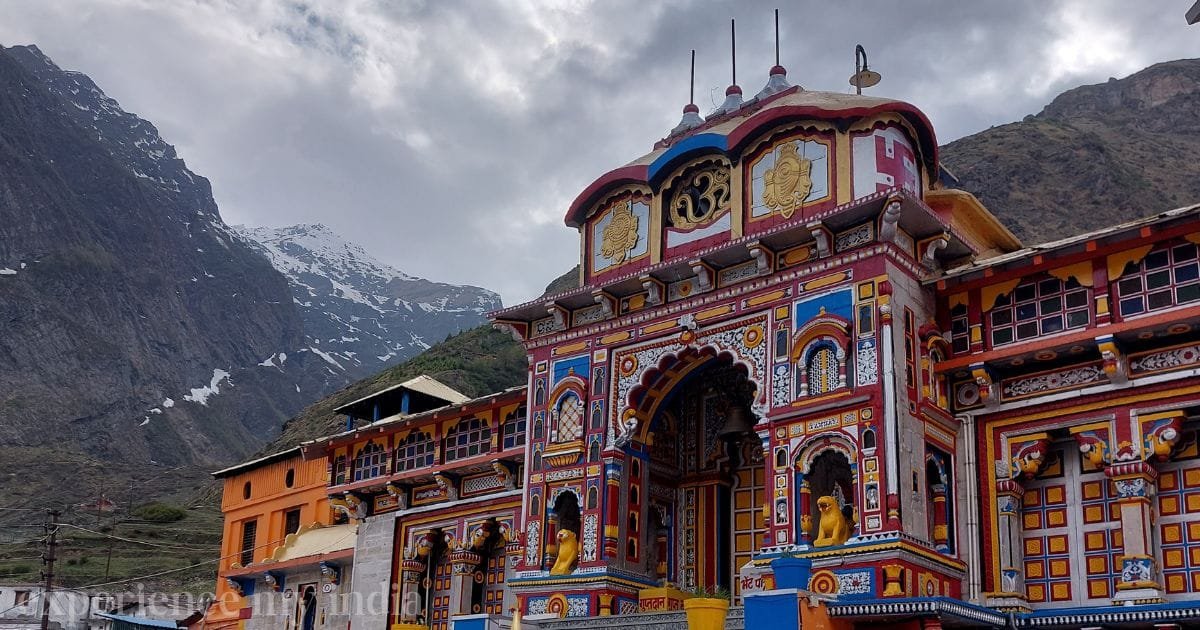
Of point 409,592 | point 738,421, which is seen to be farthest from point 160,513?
point 738,421

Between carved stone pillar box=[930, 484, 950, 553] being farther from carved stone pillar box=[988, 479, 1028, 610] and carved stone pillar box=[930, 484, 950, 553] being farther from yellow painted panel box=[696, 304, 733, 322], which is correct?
yellow painted panel box=[696, 304, 733, 322]

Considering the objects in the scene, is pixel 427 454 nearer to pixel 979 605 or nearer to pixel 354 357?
pixel 979 605

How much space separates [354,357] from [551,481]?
171580 millimetres

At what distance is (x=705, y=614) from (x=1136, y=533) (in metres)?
6.27

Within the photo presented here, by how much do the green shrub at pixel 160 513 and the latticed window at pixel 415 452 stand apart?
49.5 metres

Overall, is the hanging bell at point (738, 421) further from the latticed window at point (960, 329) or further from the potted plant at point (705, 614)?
the potted plant at point (705, 614)

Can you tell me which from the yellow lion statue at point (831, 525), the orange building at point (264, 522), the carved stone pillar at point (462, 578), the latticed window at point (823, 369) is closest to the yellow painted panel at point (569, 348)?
the latticed window at point (823, 369)

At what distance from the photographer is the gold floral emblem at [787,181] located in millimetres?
21141

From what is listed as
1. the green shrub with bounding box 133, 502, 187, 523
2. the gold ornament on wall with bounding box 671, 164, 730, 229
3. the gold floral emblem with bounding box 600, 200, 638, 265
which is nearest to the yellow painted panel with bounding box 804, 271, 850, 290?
the gold ornament on wall with bounding box 671, 164, 730, 229

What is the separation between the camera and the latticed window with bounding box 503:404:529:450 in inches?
1042

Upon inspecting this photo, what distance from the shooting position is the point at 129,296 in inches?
5025

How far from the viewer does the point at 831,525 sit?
18.4 metres

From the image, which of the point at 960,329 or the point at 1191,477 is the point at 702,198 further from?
the point at 1191,477

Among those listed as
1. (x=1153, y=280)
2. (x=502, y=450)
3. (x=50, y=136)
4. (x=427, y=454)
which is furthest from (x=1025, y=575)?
(x=50, y=136)
